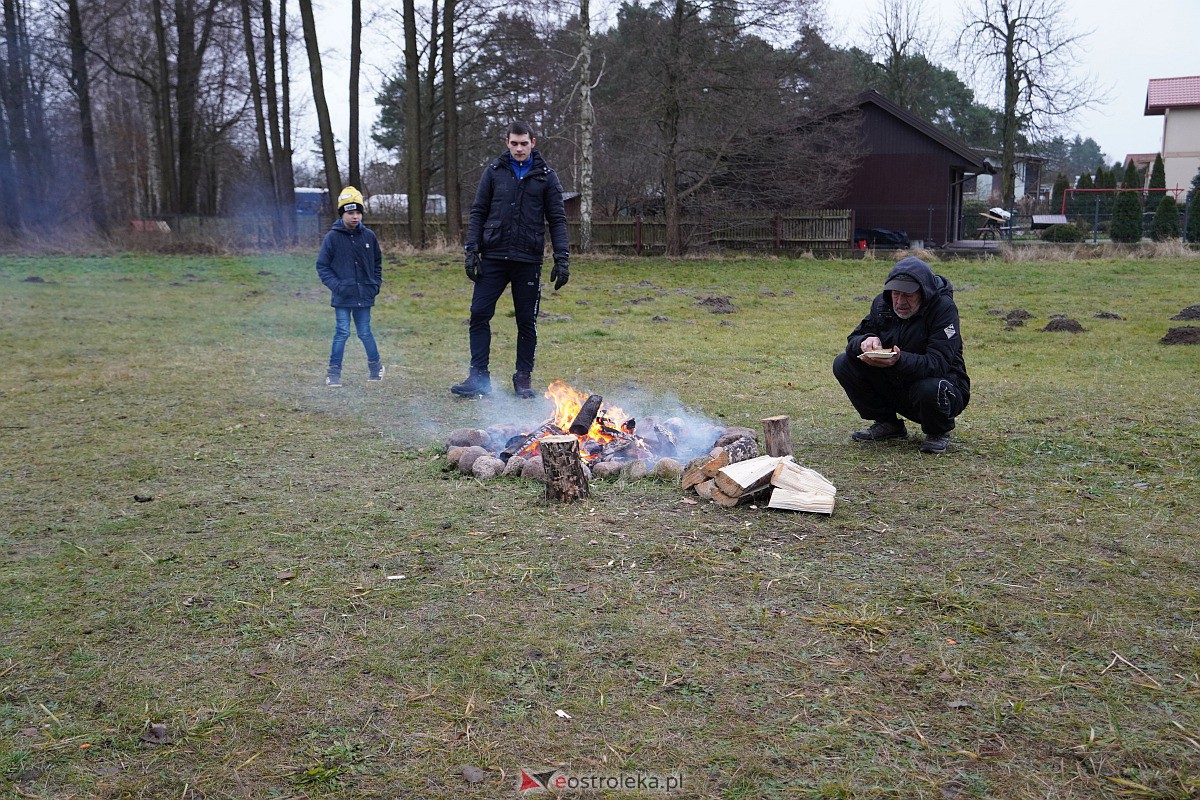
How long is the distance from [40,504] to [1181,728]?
5.15 meters

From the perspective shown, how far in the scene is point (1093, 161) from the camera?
329 feet

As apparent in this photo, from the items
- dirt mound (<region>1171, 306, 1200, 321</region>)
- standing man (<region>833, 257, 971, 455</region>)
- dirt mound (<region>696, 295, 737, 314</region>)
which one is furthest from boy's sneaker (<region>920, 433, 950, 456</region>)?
dirt mound (<region>696, 295, 737, 314</region>)

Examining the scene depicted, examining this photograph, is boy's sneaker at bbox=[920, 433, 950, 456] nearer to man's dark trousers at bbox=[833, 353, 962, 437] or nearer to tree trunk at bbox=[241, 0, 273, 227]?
man's dark trousers at bbox=[833, 353, 962, 437]

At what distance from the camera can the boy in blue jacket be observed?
842cm

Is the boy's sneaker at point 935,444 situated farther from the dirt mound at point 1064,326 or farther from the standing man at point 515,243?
the dirt mound at point 1064,326

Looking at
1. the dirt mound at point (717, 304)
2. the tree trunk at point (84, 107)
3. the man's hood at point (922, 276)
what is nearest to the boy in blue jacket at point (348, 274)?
Result: the man's hood at point (922, 276)

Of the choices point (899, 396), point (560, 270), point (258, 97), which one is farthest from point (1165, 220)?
point (258, 97)

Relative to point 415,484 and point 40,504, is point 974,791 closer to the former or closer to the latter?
point 415,484

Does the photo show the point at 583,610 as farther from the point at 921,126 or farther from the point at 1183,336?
the point at 921,126

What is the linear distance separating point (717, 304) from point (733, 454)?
10.7m

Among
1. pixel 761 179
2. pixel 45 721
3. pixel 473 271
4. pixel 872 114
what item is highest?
pixel 872 114

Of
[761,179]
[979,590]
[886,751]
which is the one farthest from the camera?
[761,179]

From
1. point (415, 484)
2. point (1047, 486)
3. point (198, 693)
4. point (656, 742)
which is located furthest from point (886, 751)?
point (415, 484)

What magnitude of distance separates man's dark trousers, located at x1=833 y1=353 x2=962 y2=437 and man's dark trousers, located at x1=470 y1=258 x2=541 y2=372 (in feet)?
9.55
